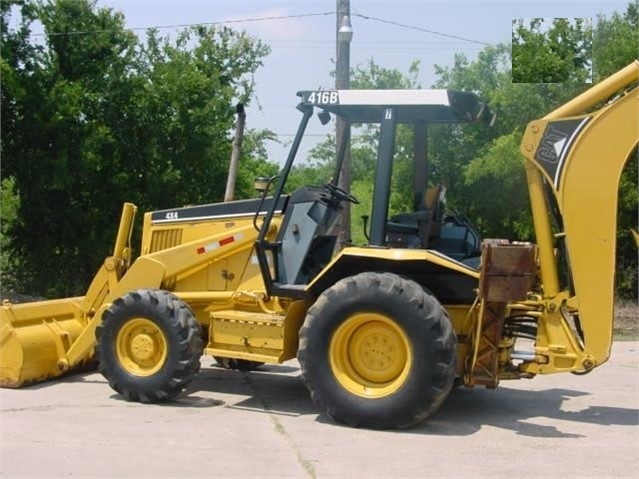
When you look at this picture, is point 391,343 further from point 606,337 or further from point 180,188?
point 180,188

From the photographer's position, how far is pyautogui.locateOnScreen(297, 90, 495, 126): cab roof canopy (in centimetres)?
756

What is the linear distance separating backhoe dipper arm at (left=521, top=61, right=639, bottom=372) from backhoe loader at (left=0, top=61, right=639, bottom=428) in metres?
0.01

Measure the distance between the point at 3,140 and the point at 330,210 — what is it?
10410 mm

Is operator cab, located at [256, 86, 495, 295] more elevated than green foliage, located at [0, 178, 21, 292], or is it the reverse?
operator cab, located at [256, 86, 495, 295]

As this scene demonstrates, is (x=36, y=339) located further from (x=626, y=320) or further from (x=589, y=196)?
(x=626, y=320)

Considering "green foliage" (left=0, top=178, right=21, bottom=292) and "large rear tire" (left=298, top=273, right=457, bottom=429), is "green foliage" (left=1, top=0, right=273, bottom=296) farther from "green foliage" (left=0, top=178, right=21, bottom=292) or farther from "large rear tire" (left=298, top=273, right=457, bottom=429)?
"large rear tire" (left=298, top=273, right=457, bottom=429)

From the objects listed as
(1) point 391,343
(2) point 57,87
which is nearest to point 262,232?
(1) point 391,343

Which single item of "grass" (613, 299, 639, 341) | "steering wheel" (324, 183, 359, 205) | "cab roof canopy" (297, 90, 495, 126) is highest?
"cab roof canopy" (297, 90, 495, 126)

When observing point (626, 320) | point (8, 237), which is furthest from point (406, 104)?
point (8, 237)

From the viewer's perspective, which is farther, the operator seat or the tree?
the tree

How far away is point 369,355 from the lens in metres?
7.34

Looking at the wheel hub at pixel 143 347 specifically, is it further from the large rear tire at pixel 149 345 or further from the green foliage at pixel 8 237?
the green foliage at pixel 8 237

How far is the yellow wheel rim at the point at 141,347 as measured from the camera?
26.7ft

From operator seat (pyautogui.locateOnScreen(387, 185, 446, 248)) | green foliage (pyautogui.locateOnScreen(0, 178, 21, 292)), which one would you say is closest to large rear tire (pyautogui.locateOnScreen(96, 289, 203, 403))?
operator seat (pyautogui.locateOnScreen(387, 185, 446, 248))
